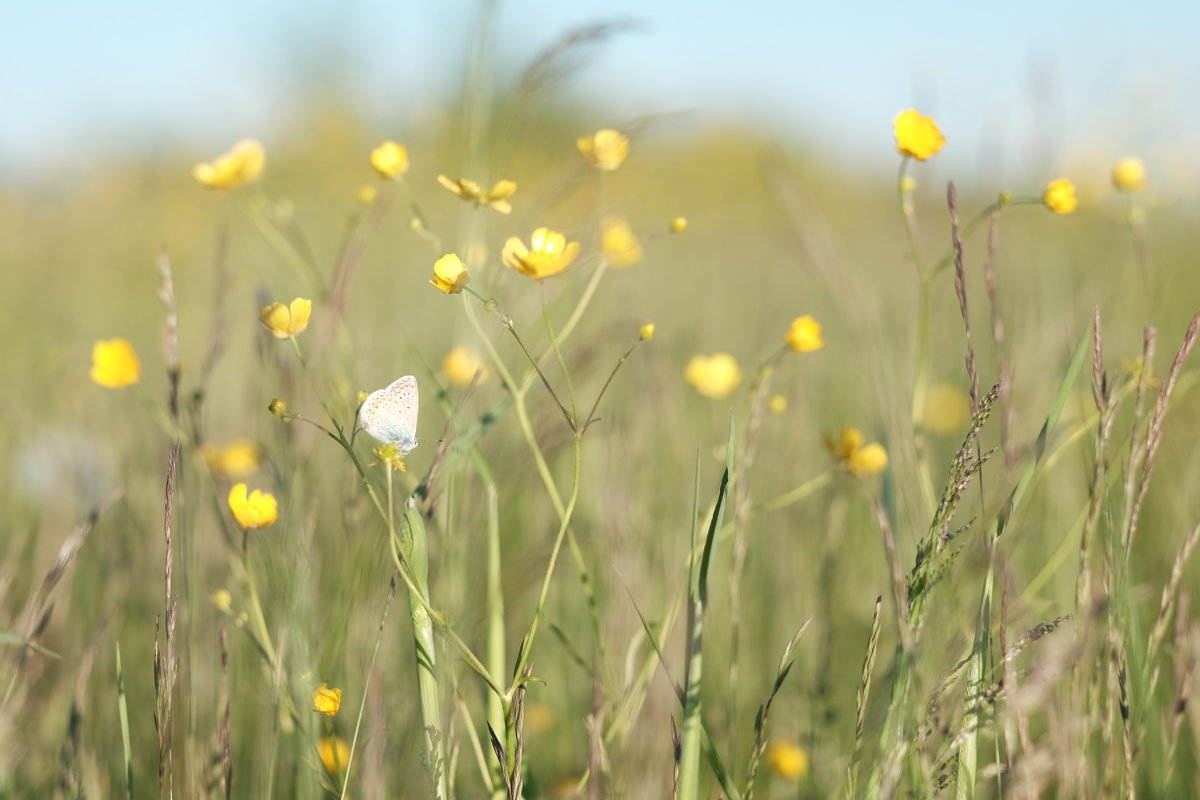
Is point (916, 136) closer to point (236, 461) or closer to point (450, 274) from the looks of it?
point (450, 274)

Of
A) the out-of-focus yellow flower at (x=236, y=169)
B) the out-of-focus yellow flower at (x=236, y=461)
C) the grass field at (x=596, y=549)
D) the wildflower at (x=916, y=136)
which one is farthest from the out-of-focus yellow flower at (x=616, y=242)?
the out-of-focus yellow flower at (x=236, y=461)

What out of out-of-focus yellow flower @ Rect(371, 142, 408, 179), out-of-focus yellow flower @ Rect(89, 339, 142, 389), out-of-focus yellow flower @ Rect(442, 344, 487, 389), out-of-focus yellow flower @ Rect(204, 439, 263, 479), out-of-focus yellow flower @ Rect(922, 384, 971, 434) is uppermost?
out-of-focus yellow flower @ Rect(371, 142, 408, 179)

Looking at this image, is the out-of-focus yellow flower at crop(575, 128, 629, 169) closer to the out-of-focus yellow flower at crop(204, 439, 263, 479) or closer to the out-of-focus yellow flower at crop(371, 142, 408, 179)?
the out-of-focus yellow flower at crop(371, 142, 408, 179)

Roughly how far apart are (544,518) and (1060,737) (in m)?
0.99

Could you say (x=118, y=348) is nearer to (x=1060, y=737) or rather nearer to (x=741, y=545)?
(x=741, y=545)

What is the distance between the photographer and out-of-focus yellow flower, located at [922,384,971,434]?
5.87 ft

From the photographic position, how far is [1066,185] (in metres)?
0.98

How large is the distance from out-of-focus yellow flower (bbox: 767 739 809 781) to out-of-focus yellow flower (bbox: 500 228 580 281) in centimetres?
63

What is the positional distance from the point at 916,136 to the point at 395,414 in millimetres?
603

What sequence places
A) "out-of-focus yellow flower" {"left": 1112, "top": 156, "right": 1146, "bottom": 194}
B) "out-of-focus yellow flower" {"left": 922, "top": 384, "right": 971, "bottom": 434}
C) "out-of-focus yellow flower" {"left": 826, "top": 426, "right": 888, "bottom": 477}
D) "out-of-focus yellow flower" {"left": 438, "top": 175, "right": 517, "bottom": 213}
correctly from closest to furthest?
"out-of-focus yellow flower" {"left": 438, "top": 175, "right": 517, "bottom": 213} → "out-of-focus yellow flower" {"left": 826, "top": 426, "right": 888, "bottom": 477} → "out-of-focus yellow flower" {"left": 1112, "top": 156, "right": 1146, "bottom": 194} → "out-of-focus yellow flower" {"left": 922, "top": 384, "right": 971, "bottom": 434}

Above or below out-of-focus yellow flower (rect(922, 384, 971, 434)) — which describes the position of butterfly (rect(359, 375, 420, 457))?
above

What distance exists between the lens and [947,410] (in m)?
1.83

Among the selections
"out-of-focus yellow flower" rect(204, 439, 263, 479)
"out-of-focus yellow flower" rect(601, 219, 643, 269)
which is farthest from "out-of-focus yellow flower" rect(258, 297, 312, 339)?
"out-of-focus yellow flower" rect(204, 439, 263, 479)

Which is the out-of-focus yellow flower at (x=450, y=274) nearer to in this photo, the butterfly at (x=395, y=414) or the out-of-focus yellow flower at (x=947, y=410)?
the butterfly at (x=395, y=414)
